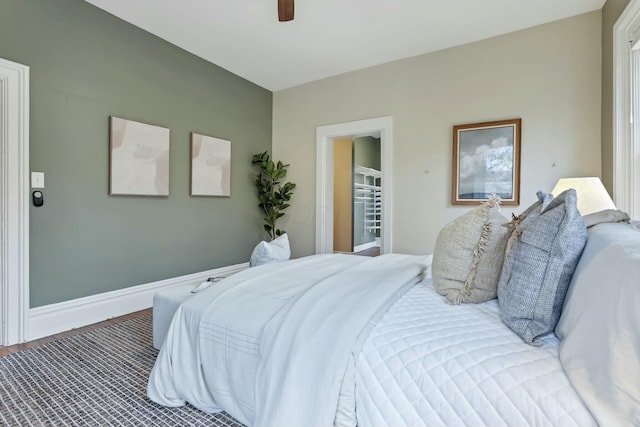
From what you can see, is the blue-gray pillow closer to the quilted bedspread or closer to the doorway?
the quilted bedspread

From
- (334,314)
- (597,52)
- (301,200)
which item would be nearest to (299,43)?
(301,200)

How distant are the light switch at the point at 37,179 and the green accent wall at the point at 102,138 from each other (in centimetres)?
4

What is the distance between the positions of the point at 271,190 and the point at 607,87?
378cm

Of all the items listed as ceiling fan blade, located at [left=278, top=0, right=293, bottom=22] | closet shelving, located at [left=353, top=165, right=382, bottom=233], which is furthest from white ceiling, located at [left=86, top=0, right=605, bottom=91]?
closet shelving, located at [left=353, top=165, right=382, bottom=233]

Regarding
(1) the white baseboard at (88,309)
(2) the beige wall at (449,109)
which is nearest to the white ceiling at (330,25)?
(2) the beige wall at (449,109)

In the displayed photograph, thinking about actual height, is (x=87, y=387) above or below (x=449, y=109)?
below

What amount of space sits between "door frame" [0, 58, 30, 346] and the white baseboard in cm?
9

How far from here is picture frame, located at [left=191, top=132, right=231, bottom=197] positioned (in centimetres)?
360

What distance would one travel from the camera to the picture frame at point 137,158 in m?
2.84

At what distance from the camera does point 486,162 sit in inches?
127

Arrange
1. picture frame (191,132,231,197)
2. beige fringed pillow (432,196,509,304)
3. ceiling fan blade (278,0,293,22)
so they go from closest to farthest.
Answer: beige fringed pillow (432,196,509,304) → ceiling fan blade (278,0,293,22) → picture frame (191,132,231,197)

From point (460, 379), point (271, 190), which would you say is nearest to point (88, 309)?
point (271, 190)

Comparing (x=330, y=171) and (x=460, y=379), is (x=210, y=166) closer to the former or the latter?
(x=330, y=171)

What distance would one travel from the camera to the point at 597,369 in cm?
74
